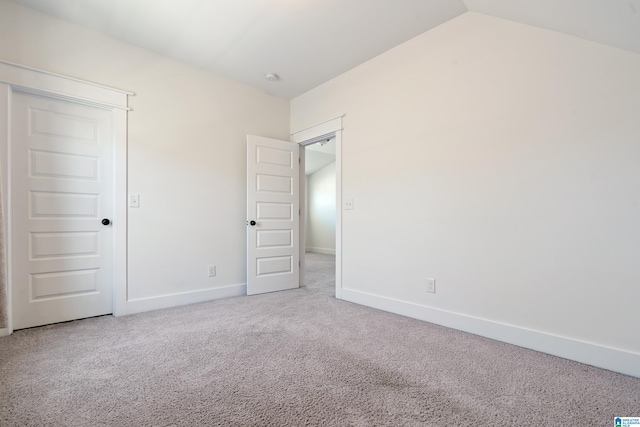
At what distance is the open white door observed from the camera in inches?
137

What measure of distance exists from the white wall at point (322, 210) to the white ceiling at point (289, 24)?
498cm

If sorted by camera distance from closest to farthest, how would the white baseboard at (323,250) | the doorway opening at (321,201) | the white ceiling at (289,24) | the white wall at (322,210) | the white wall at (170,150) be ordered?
1. the white ceiling at (289,24)
2. the white wall at (170,150)
3. the doorway opening at (321,201)
4. the white baseboard at (323,250)
5. the white wall at (322,210)

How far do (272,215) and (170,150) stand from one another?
1.34 meters

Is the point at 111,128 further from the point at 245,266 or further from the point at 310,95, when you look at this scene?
the point at 310,95

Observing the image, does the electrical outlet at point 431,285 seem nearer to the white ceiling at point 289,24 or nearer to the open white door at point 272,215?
the open white door at point 272,215

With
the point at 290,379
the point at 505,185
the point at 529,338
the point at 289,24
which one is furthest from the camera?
the point at 289,24

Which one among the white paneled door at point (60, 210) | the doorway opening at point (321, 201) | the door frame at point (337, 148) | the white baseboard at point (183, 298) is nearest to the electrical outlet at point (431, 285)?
the door frame at point (337, 148)

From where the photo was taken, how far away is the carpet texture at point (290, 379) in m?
1.32

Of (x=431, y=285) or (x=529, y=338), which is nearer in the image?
(x=529, y=338)

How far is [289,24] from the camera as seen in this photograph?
2.47 m

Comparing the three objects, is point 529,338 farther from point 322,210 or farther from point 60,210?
point 322,210

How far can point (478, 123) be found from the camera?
2.30 m

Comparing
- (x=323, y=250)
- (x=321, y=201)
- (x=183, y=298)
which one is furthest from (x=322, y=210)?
(x=183, y=298)

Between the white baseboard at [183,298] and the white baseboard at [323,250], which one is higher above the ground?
the white baseboard at [183,298]
